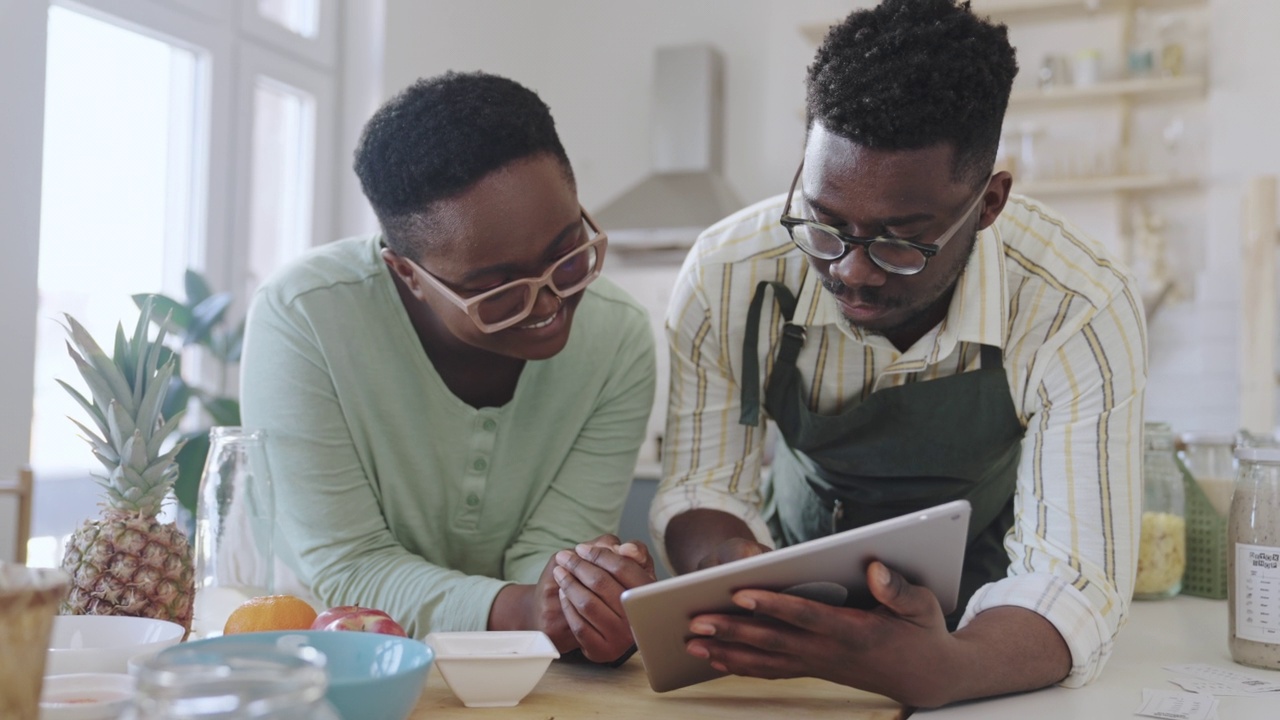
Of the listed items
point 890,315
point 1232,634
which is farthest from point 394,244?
point 1232,634

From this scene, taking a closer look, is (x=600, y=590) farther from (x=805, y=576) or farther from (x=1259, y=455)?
(x=1259, y=455)

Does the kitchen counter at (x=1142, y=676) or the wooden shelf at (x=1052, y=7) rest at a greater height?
the wooden shelf at (x=1052, y=7)

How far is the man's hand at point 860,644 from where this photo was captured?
3.26 ft

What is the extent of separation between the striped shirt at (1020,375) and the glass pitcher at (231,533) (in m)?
0.52

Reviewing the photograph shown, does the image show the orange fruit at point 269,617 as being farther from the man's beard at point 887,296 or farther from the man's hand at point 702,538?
the man's beard at point 887,296

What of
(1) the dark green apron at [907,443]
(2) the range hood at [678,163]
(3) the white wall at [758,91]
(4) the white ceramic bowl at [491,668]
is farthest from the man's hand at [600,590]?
(2) the range hood at [678,163]

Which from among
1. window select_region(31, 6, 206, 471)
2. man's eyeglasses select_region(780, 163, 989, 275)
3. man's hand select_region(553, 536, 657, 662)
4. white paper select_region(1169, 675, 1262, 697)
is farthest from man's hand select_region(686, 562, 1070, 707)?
window select_region(31, 6, 206, 471)

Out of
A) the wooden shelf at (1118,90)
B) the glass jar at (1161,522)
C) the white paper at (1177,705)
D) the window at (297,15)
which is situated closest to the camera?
the white paper at (1177,705)

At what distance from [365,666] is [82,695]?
21 cm

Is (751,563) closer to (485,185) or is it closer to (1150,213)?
(485,185)

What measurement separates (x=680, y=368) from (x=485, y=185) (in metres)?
0.37

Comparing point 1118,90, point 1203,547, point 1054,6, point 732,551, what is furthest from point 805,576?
point 1054,6

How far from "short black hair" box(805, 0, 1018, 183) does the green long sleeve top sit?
0.54 m

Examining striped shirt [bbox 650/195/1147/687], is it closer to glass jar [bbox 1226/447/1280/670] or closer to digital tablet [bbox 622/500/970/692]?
glass jar [bbox 1226/447/1280/670]
